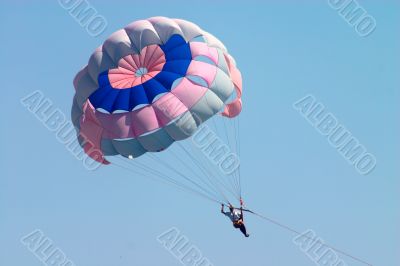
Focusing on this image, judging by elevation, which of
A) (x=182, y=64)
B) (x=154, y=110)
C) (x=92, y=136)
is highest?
(x=182, y=64)

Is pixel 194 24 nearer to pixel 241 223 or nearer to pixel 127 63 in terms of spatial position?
pixel 127 63

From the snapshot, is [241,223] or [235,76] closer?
[241,223]

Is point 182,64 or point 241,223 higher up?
point 182,64

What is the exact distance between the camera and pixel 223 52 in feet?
93.8

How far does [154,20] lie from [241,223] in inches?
282

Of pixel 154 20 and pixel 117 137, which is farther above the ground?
pixel 154 20

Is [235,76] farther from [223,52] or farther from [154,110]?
[154,110]

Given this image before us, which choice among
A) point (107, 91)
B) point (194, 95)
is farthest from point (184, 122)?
point (107, 91)

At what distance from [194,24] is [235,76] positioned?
228 centimetres

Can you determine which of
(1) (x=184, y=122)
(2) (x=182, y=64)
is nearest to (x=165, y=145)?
(1) (x=184, y=122)

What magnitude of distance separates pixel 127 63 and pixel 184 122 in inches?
126

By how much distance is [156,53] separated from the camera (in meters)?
28.6

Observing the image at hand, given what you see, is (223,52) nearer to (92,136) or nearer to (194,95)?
(194,95)

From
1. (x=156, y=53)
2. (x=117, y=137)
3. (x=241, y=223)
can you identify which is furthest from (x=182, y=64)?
(x=241, y=223)
